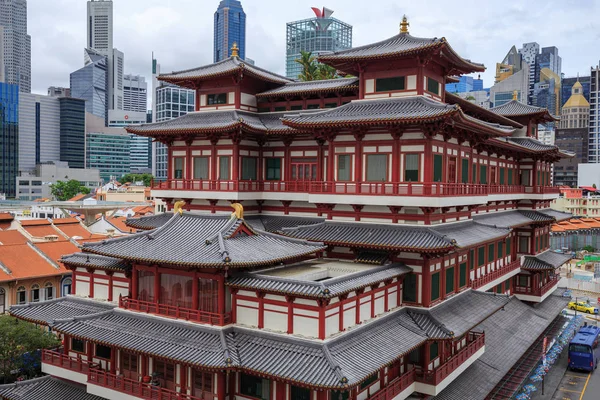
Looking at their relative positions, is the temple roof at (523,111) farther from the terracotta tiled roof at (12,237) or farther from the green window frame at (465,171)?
the terracotta tiled roof at (12,237)

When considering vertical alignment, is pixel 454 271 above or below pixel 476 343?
above

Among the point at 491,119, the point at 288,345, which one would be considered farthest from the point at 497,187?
the point at 288,345

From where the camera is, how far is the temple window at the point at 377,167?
99.5ft

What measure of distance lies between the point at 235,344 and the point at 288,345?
2.70 meters

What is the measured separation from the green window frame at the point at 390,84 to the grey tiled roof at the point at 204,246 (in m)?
10.7

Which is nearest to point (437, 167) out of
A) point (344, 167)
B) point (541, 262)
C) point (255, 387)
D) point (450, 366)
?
point (344, 167)

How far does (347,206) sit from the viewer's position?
31953mm

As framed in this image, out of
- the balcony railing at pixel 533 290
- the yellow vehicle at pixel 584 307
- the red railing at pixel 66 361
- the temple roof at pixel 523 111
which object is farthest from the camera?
the yellow vehicle at pixel 584 307

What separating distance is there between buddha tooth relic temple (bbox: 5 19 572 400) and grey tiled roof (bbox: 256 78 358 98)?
0.51 feet

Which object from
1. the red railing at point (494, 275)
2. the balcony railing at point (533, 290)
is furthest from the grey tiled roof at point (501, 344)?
the red railing at point (494, 275)

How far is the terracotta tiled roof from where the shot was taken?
55906 millimetres

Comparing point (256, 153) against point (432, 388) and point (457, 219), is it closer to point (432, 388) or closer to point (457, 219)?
point (457, 219)

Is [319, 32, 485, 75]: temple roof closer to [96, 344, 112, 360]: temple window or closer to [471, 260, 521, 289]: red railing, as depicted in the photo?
[471, 260, 521, 289]: red railing

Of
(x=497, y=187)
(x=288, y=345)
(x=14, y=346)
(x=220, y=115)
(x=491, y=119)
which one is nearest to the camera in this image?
(x=288, y=345)
